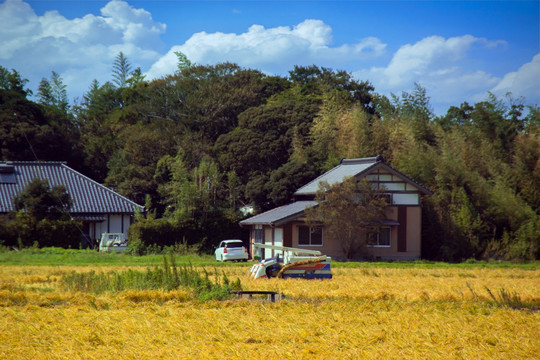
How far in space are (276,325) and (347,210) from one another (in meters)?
19.1

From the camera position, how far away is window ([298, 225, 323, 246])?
3009 cm

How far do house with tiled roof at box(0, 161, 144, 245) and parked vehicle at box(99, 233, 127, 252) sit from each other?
142 centimetres

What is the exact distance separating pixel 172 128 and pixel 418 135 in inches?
686

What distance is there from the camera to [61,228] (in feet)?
104

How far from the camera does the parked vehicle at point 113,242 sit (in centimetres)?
3152

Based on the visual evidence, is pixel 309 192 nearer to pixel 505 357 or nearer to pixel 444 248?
pixel 444 248

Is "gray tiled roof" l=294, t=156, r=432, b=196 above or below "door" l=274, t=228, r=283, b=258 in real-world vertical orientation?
above

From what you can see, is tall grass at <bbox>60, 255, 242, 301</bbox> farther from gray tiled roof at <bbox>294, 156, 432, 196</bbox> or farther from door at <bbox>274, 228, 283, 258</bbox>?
gray tiled roof at <bbox>294, 156, 432, 196</bbox>

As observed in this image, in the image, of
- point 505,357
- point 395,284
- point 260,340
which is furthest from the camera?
point 395,284

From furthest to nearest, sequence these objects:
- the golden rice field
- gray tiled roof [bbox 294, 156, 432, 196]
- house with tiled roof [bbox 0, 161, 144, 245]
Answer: house with tiled roof [bbox 0, 161, 144, 245] < gray tiled roof [bbox 294, 156, 432, 196] < the golden rice field

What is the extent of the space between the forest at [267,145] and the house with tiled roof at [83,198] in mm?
1807

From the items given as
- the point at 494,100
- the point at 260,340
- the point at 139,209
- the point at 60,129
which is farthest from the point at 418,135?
the point at 260,340

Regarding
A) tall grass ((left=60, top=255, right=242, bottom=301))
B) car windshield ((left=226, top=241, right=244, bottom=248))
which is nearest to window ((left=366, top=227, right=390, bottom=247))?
car windshield ((left=226, top=241, right=244, bottom=248))

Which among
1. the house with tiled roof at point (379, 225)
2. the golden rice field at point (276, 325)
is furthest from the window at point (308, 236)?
the golden rice field at point (276, 325)
